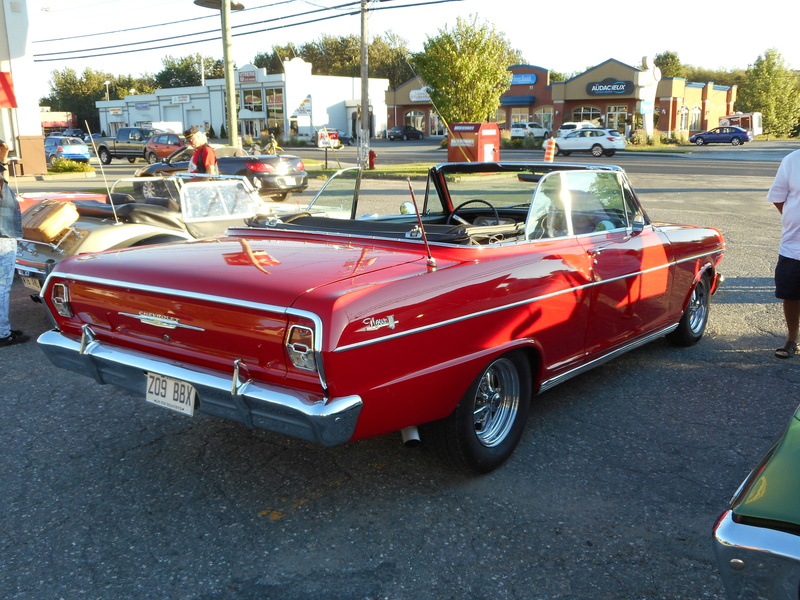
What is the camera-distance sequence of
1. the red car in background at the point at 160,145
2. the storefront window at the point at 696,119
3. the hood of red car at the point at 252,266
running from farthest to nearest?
the storefront window at the point at 696,119 < the red car in background at the point at 160,145 < the hood of red car at the point at 252,266

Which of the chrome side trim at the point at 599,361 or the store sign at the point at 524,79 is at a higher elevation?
the store sign at the point at 524,79

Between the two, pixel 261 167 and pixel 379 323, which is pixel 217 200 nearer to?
pixel 379 323

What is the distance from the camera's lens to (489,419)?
12.3ft

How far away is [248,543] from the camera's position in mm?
3102

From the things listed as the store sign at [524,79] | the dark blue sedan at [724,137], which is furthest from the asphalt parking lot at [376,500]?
the store sign at [524,79]

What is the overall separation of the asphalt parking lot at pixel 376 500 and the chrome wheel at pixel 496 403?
0.68ft

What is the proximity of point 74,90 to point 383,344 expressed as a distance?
318ft

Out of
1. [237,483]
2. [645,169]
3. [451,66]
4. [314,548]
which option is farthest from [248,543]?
[645,169]

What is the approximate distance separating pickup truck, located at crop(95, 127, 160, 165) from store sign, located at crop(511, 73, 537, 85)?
34362 mm

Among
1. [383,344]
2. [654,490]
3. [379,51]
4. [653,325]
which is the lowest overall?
[654,490]

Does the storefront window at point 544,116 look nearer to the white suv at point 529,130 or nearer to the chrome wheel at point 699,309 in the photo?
the white suv at point 529,130

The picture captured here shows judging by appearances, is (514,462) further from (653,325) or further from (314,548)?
(653,325)

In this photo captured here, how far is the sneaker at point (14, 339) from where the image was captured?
234 inches

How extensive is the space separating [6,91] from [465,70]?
1530cm
